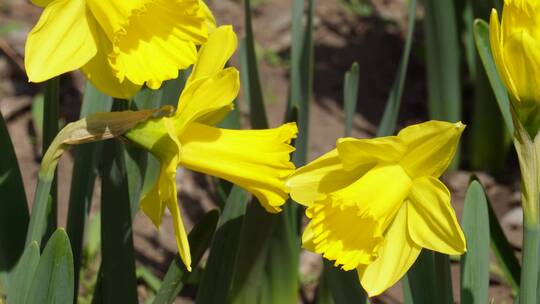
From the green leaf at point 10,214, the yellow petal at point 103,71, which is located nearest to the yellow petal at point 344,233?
the yellow petal at point 103,71

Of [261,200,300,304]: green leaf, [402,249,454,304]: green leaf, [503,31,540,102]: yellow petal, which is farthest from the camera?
[261,200,300,304]: green leaf

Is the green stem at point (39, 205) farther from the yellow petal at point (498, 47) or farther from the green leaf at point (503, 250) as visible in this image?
the green leaf at point (503, 250)

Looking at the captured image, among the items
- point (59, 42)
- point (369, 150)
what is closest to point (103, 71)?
point (59, 42)

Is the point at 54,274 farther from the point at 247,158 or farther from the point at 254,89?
the point at 254,89

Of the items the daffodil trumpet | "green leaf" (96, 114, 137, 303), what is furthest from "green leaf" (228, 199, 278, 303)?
the daffodil trumpet

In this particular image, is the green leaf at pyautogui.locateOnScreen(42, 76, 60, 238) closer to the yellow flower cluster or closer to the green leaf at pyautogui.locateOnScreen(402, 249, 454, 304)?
the yellow flower cluster

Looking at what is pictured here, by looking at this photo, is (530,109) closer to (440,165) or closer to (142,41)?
(440,165)
